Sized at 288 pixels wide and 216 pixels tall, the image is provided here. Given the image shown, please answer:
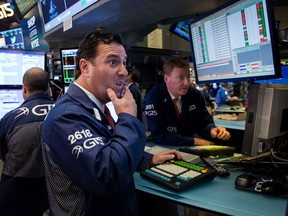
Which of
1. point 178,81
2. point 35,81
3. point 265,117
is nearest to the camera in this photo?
point 265,117

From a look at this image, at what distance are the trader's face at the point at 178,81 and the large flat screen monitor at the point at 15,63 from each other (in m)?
1.25

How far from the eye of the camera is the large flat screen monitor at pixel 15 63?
7.60 ft

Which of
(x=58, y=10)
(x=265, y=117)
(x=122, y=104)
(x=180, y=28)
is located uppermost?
(x=58, y=10)

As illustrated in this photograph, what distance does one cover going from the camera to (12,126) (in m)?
1.67

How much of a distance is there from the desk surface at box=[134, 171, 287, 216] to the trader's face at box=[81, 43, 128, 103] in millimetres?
437

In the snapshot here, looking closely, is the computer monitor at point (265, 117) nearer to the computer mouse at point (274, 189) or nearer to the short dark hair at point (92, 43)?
the computer mouse at point (274, 189)

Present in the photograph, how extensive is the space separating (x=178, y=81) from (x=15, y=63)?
56.3 inches

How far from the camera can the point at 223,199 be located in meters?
0.98

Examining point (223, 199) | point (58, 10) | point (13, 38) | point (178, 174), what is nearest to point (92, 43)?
point (178, 174)

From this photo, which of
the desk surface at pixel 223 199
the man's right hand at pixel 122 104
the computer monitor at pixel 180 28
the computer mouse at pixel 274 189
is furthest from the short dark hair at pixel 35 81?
the computer mouse at pixel 274 189

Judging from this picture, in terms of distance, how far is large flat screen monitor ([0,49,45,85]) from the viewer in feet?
7.60

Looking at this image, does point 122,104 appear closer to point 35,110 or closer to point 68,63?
point 35,110

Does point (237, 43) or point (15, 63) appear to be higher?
point (15, 63)

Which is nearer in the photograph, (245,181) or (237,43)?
(245,181)
